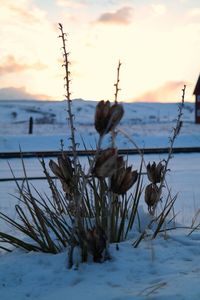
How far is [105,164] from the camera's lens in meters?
1.83

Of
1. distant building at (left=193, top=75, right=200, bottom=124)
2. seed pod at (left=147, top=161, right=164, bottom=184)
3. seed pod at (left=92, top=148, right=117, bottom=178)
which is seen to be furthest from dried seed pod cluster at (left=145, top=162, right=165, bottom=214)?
distant building at (left=193, top=75, right=200, bottom=124)

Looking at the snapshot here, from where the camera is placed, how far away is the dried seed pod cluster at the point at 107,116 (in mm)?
1817

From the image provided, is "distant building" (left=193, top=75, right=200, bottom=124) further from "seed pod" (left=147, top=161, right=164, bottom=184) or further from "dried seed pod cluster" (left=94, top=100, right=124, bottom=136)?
"dried seed pod cluster" (left=94, top=100, right=124, bottom=136)

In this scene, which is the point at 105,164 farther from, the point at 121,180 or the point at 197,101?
the point at 197,101

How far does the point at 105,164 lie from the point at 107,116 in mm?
178

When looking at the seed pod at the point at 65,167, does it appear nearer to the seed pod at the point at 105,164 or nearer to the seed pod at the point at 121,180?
the seed pod at the point at 121,180

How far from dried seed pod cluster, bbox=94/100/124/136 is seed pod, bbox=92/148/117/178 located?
9 cm

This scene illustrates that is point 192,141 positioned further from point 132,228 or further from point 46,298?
point 46,298

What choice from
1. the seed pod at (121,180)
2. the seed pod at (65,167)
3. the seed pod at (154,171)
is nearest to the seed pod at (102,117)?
the seed pod at (121,180)

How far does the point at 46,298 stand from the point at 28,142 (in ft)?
44.6

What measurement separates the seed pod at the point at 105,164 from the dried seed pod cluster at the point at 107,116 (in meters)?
0.09

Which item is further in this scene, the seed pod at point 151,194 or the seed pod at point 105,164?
the seed pod at point 151,194

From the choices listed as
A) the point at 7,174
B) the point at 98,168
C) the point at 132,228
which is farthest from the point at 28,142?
the point at 98,168

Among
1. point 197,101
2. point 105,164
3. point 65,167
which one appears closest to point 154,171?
point 65,167
